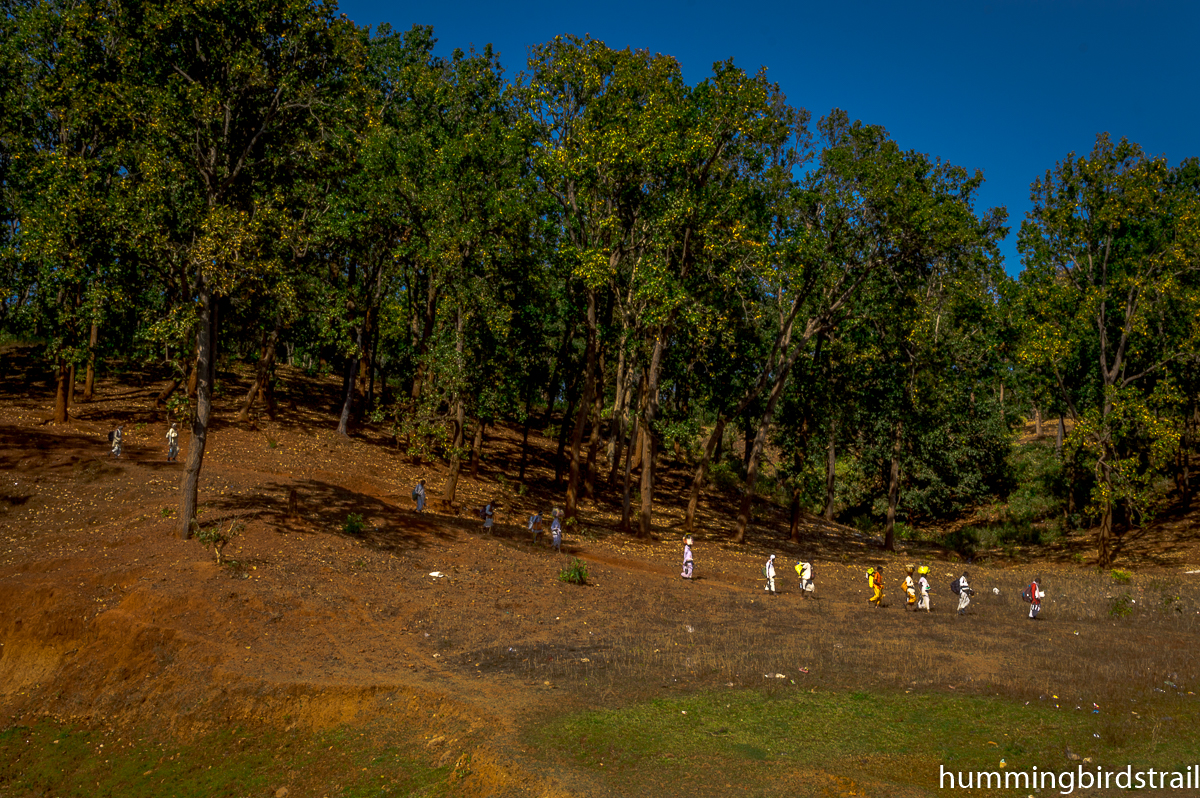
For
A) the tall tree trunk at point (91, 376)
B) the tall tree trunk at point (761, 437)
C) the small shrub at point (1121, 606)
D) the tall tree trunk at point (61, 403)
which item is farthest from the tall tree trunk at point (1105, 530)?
the tall tree trunk at point (61, 403)

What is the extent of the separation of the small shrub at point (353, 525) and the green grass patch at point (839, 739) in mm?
12707

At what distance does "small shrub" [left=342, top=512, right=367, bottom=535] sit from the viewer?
930 inches

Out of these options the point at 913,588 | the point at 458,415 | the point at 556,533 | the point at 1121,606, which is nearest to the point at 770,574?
the point at 913,588

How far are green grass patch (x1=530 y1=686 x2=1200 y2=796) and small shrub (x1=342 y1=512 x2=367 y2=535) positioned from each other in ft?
41.7

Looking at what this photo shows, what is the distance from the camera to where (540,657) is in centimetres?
1673

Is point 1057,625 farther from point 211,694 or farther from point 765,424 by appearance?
point 211,694

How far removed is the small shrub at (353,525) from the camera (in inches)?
930

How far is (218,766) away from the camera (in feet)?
43.1

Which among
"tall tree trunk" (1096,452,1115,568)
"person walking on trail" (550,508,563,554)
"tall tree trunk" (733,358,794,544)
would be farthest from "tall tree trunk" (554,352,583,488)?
"tall tree trunk" (1096,452,1115,568)

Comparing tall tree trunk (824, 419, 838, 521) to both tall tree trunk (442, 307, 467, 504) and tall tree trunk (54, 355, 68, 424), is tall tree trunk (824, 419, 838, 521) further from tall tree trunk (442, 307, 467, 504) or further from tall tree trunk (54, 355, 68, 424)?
tall tree trunk (54, 355, 68, 424)

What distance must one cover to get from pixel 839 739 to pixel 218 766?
1064 cm

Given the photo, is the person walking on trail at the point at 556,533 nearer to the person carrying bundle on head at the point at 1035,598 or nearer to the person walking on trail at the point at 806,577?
the person walking on trail at the point at 806,577

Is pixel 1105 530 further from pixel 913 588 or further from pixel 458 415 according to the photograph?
pixel 458 415

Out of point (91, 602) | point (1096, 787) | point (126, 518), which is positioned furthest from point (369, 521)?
point (1096, 787)
